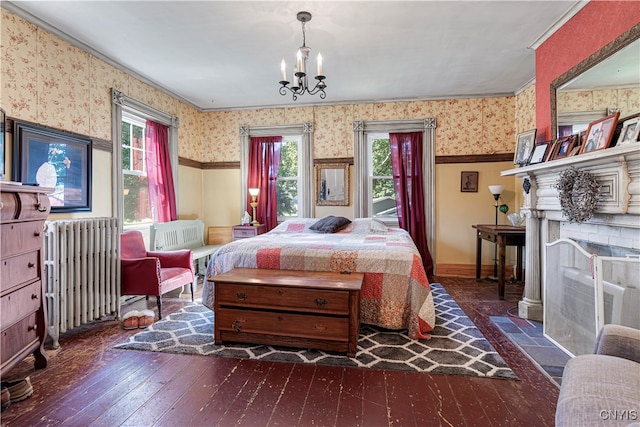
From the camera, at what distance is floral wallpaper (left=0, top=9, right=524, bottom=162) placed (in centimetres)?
268

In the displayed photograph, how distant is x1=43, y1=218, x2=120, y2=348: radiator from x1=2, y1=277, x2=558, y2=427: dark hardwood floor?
32 cm

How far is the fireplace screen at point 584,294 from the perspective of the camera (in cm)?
192

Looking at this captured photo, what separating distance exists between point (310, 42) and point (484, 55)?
190 centimetres

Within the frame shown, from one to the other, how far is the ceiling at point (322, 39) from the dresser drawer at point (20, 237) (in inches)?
71.6

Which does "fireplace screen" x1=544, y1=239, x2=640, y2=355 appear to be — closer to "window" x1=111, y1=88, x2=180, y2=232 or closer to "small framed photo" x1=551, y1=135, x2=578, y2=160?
"small framed photo" x1=551, y1=135, x2=578, y2=160

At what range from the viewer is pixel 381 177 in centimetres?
520

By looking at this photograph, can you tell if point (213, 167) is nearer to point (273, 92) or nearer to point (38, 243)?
point (273, 92)

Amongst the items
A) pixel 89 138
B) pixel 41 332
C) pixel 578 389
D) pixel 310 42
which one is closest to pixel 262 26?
pixel 310 42

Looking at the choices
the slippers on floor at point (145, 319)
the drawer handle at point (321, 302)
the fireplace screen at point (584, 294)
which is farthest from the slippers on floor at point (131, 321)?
the fireplace screen at point (584, 294)

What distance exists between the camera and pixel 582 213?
2305 mm

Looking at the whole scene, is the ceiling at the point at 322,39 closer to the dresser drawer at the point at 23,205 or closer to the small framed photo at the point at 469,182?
the small framed photo at the point at 469,182

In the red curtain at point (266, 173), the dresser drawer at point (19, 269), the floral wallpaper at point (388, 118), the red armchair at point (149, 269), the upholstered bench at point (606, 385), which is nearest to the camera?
the upholstered bench at point (606, 385)

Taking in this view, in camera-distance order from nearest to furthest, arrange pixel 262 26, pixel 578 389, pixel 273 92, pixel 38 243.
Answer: pixel 578 389, pixel 38 243, pixel 262 26, pixel 273 92

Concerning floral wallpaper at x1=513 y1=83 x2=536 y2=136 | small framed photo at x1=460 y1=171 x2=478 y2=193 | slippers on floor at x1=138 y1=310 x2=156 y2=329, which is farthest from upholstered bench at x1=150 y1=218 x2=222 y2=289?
floral wallpaper at x1=513 y1=83 x2=536 y2=136
